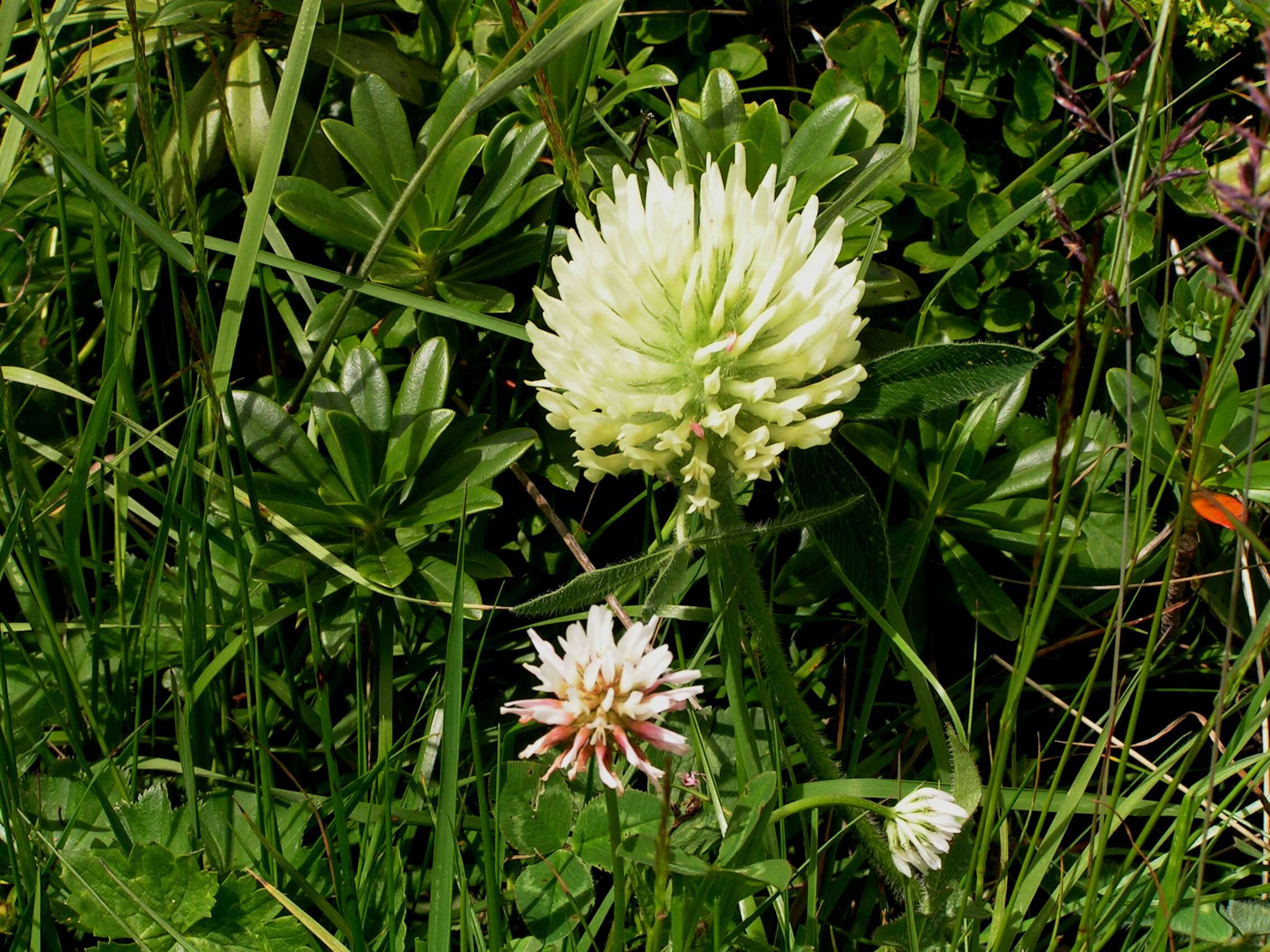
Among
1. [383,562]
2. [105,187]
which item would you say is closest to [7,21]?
[105,187]

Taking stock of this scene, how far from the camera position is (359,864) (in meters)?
1.97

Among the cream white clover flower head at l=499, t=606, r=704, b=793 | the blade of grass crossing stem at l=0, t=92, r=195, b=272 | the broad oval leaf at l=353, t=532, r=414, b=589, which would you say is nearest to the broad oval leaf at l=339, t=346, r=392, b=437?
the broad oval leaf at l=353, t=532, r=414, b=589

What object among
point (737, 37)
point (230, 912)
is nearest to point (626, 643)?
point (230, 912)

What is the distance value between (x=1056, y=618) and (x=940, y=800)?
2.90 ft

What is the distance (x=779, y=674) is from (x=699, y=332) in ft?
1.99

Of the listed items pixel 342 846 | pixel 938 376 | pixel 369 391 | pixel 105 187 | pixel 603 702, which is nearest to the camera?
pixel 603 702

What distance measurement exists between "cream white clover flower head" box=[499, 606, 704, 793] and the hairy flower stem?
50 cm

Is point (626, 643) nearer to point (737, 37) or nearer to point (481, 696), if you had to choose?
point (481, 696)

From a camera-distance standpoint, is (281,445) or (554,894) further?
(281,445)

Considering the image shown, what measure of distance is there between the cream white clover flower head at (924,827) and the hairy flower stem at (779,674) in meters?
0.13

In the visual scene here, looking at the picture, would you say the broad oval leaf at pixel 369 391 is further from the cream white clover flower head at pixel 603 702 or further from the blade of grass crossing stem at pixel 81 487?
the cream white clover flower head at pixel 603 702

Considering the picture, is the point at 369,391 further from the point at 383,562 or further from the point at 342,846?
the point at 342,846

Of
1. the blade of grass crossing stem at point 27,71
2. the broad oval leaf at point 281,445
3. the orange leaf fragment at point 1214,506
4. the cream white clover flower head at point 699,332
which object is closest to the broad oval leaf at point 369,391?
the broad oval leaf at point 281,445

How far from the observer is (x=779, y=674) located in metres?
1.91
